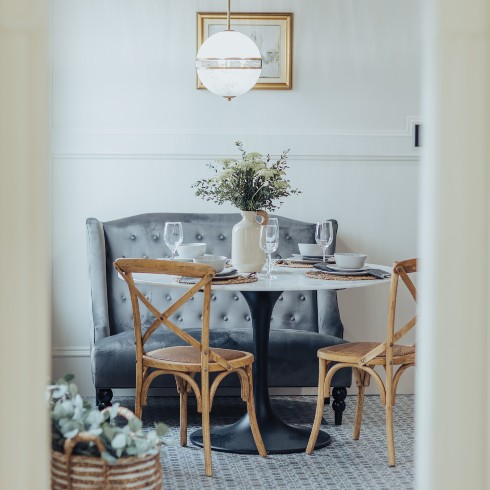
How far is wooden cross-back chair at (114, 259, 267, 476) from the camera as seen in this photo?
3.75 metres

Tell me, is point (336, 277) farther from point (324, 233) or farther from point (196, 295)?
point (196, 295)

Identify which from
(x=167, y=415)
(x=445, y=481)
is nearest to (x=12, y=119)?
(x=445, y=481)

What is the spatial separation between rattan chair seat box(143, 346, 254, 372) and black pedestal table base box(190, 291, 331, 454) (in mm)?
230

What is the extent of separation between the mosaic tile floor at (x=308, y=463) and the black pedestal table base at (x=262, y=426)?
4cm

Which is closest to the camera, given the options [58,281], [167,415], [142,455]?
[142,455]

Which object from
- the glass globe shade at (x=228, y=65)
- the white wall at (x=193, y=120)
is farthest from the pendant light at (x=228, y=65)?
the white wall at (x=193, y=120)

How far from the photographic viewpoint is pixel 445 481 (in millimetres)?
1880

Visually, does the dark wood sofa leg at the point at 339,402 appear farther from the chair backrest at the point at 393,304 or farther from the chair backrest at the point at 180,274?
the chair backrest at the point at 180,274

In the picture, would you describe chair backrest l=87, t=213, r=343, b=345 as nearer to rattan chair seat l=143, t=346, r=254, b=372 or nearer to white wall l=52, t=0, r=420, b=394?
white wall l=52, t=0, r=420, b=394

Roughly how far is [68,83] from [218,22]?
2.93 ft

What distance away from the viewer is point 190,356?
4.02 meters

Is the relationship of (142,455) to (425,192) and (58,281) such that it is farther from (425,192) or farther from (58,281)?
(58,281)

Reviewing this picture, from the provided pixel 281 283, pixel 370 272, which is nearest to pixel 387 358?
pixel 370 272

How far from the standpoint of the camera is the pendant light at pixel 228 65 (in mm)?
4539
